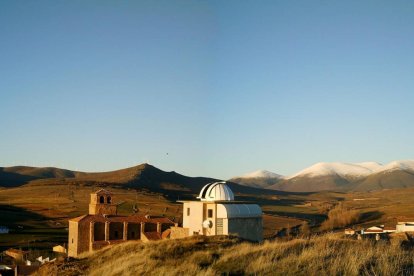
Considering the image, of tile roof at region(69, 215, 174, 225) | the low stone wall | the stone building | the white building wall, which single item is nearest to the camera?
the white building wall

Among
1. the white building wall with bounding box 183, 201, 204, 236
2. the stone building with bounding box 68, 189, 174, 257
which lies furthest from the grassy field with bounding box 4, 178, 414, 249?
the white building wall with bounding box 183, 201, 204, 236

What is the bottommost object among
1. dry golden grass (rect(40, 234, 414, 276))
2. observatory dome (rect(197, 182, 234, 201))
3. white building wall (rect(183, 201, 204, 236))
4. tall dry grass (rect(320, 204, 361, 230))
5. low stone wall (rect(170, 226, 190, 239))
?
tall dry grass (rect(320, 204, 361, 230))

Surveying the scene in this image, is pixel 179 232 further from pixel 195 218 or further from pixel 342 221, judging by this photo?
pixel 342 221

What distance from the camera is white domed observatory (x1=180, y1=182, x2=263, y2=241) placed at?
1410 inches

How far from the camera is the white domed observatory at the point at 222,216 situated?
35.8 metres

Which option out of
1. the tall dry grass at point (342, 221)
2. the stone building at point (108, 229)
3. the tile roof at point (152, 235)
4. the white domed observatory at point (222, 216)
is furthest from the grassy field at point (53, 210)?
the white domed observatory at point (222, 216)

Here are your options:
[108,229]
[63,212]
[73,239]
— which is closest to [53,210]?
[63,212]

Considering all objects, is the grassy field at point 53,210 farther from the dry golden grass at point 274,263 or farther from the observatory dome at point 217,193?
the dry golden grass at point 274,263

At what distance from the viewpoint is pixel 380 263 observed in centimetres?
1021

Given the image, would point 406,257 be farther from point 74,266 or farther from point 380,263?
point 74,266

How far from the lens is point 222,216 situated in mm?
35688

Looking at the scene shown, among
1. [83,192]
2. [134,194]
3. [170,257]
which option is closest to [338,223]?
[134,194]

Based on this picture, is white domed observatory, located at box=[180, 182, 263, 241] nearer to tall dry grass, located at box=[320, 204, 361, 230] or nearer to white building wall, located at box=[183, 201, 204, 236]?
white building wall, located at box=[183, 201, 204, 236]

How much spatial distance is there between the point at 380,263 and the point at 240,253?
3.94 meters
